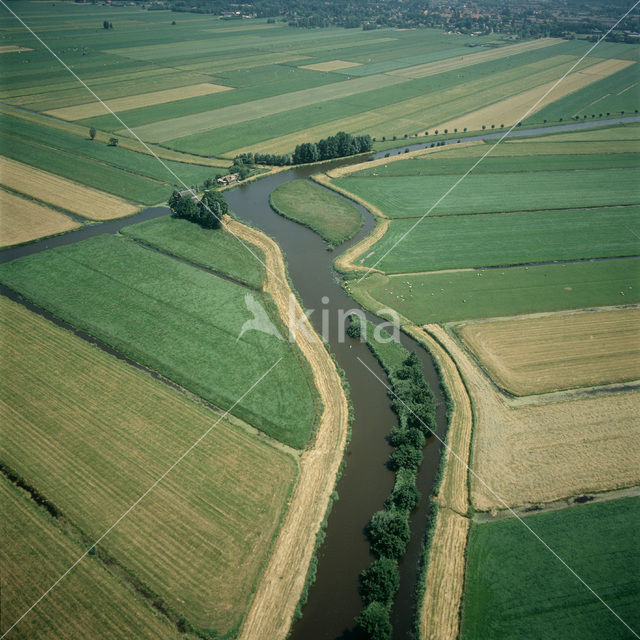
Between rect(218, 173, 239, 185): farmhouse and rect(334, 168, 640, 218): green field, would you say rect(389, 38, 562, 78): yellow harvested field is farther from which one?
rect(218, 173, 239, 185): farmhouse

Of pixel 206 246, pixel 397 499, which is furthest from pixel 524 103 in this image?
pixel 397 499

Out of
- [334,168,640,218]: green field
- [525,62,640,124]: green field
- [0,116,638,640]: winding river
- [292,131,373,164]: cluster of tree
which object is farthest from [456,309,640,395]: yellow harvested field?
[525,62,640,124]: green field

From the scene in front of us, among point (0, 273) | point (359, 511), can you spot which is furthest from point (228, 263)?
point (359, 511)

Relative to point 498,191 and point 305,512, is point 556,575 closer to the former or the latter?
point 305,512

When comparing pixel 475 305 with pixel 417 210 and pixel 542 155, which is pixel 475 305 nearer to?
pixel 417 210

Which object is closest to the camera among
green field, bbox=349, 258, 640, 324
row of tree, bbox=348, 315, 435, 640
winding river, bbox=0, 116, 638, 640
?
row of tree, bbox=348, 315, 435, 640

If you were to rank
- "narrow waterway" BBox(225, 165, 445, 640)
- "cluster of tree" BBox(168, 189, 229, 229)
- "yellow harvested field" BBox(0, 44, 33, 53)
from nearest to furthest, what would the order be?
"narrow waterway" BBox(225, 165, 445, 640) → "cluster of tree" BBox(168, 189, 229, 229) → "yellow harvested field" BBox(0, 44, 33, 53)

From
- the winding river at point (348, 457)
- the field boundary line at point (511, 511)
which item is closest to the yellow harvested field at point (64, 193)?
the winding river at point (348, 457)
